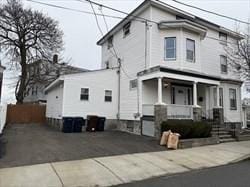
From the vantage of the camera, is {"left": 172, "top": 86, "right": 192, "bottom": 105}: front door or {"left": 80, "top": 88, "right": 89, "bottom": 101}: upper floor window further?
{"left": 80, "top": 88, "right": 89, "bottom": 101}: upper floor window

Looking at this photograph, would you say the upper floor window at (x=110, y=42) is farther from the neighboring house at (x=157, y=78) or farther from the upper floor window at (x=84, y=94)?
the upper floor window at (x=84, y=94)

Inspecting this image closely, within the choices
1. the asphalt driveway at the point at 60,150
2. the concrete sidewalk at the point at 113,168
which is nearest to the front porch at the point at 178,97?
the asphalt driveway at the point at 60,150

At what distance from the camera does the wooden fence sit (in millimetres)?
23938

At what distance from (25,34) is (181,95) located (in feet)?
61.7

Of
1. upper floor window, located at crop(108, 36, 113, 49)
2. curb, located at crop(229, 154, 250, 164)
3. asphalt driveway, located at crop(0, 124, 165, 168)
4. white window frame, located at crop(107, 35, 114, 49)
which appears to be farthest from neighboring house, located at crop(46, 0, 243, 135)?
curb, located at crop(229, 154, 250, 164)

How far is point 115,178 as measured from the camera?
6.65 metres

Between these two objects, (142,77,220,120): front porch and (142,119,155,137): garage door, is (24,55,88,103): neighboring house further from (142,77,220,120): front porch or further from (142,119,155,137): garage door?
(142,119,155,137): garage door

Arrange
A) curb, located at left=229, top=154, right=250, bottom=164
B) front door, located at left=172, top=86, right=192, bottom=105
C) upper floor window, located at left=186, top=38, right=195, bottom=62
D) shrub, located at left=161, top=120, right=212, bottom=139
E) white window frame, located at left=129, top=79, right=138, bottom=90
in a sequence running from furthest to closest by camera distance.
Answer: front door, located at left=172, top=86, right=192, bottom=105, white window frame, located at left=129, top=79, right=138, bottom=90, upper floor window, located at left=186, top=38, right=195, bottom=62, shrub, located at left=161, top=120, right=212, bottom=139, curb, located at left=229, top=154, right=250, bottom=164

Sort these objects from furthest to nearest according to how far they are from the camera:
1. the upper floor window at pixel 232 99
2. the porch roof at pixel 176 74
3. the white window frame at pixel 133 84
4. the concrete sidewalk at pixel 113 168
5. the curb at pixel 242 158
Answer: the upper floor window at pixel 232 99
the white window frame at pixel 133 84
the porch roof at pixel 176 74
the curb at pixel 242 158
the concrete sidewalk at pixel 113 168

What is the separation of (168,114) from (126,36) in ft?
24.7

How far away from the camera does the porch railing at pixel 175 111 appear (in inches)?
565

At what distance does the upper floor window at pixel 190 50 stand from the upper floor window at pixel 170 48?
1.01 metres

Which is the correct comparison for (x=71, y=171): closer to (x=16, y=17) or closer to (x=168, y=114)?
(x=168, y=114)

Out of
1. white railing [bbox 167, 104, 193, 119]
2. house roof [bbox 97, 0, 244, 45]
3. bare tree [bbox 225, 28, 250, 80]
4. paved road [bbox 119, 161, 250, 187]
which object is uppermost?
house roof [bbox 97, 0, 244, 45]
